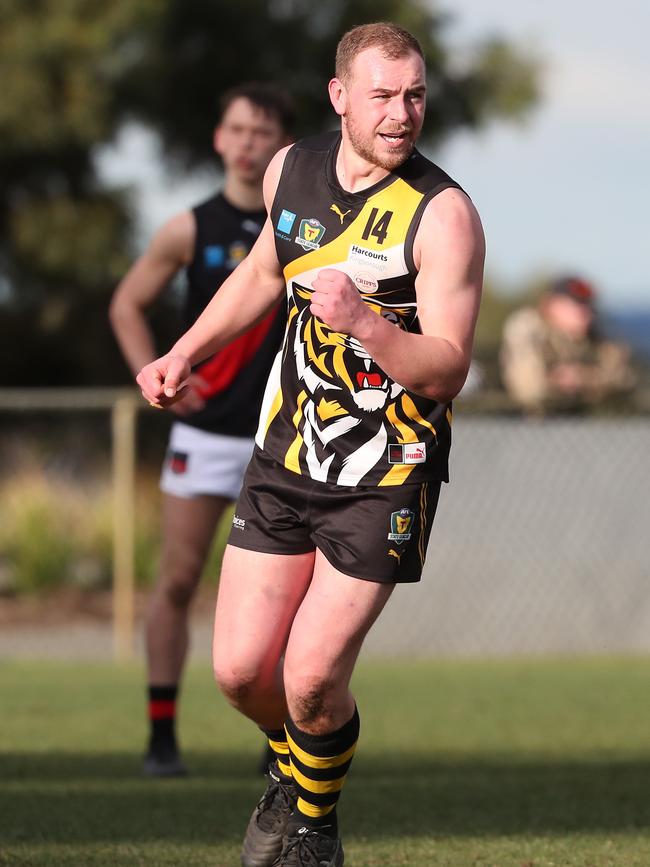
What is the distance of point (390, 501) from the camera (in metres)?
4.28

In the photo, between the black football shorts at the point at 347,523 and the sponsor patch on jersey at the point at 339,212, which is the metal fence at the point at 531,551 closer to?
the black football shorts at the point at 347,523

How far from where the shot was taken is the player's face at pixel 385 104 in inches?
164

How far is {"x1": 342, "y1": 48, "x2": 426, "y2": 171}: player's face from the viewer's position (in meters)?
4.18

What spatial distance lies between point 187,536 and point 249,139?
5.64ft

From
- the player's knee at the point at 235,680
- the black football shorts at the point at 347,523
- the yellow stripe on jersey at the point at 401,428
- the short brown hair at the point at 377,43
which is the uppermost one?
the short brown hair at the point at 377,43

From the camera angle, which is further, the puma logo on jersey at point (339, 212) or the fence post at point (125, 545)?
the fence post at point (125, 545)

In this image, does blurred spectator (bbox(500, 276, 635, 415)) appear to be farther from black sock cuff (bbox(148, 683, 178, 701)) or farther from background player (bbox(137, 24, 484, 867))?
background player (bbox(137, 24, 484, 867))

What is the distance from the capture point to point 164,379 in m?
4.36

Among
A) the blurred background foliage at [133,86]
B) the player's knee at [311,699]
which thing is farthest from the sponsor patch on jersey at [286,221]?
the blurred background foliage at [133,86]

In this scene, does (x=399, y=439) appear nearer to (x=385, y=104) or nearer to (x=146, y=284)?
(x=385, y=104)

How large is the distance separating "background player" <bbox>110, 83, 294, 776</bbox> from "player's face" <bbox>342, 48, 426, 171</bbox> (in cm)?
241

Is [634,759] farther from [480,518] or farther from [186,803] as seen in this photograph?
[480,518]

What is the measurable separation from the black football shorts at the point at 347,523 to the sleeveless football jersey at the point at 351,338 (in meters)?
0.04

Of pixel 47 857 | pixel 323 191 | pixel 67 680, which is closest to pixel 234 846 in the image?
pixel 47 857
